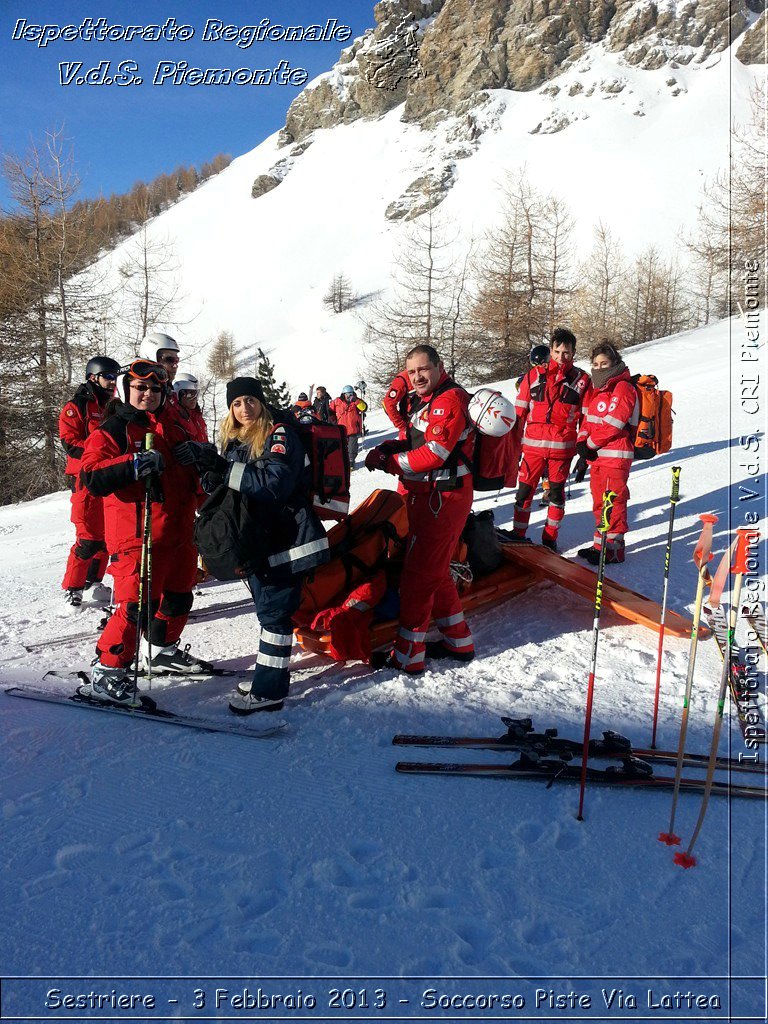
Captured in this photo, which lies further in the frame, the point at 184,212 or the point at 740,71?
the point at 184,212

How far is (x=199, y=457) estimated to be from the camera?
11.9 ft

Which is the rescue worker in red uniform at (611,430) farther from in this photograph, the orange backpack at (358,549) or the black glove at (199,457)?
the black glove at (199,457)

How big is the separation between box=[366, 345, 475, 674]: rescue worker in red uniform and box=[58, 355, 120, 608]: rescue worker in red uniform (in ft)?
9.98

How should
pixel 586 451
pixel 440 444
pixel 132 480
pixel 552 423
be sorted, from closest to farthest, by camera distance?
pixel 132 480 → pixel 440 444 → pixel 586 451 → pixel 552 423

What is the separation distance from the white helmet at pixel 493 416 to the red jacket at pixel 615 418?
88.1 inches

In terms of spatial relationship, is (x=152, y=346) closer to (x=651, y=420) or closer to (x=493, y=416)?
(x=493, y=416)

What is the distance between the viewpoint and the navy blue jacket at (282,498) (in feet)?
11.2

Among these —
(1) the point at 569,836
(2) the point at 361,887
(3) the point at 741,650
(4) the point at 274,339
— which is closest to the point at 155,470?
(2) the point at 361,887

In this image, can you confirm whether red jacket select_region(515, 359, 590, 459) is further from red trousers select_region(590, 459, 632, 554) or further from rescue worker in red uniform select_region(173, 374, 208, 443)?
→ rescue worker in red uniform select_region(173, 374, 208, 443)

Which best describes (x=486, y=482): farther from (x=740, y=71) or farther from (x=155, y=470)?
(x=740, y=71)

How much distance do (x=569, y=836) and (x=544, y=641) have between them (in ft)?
6.76

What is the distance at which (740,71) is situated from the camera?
2393 inches

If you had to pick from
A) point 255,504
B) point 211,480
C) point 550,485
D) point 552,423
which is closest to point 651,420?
point 552,423

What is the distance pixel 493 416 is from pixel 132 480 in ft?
7.32
